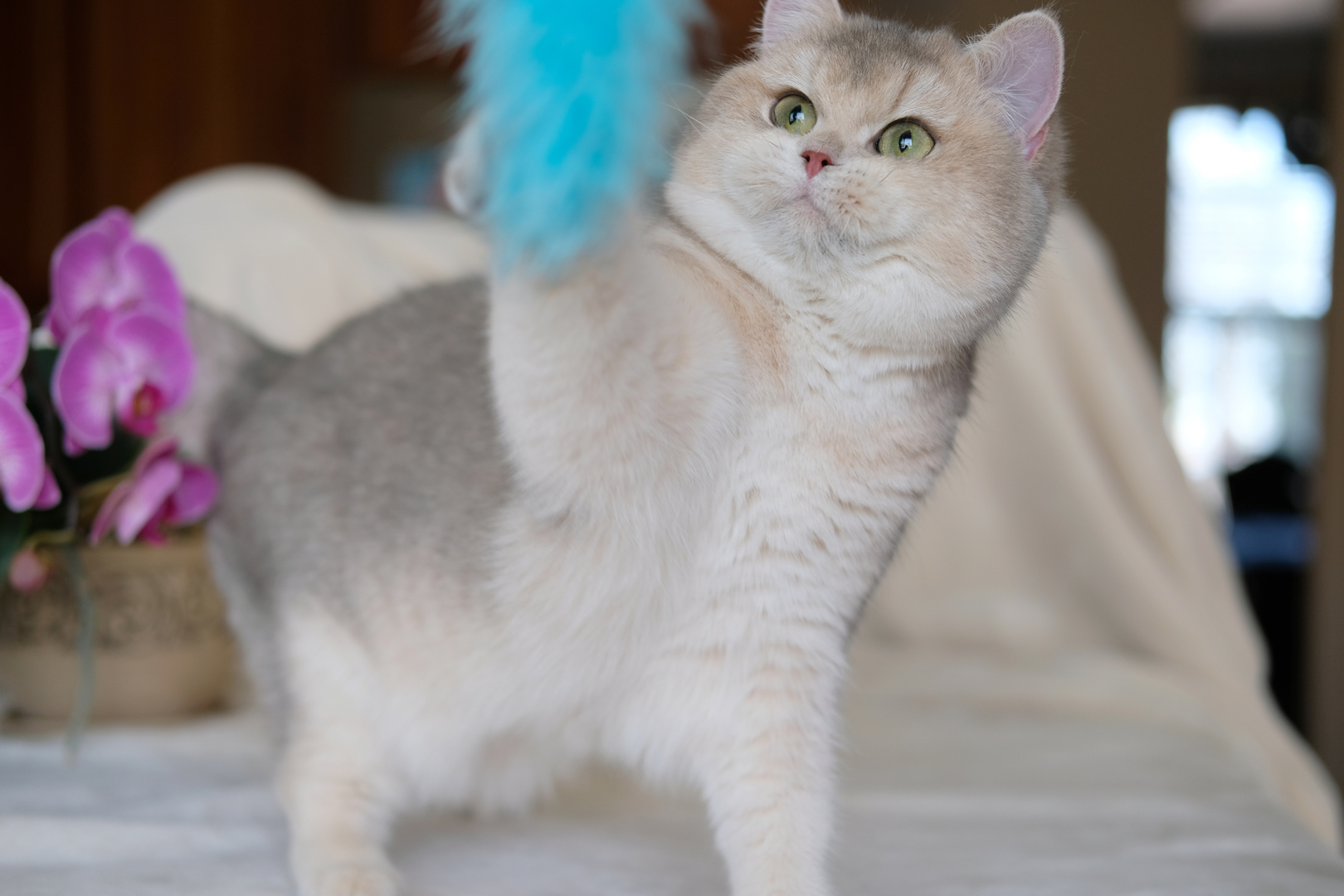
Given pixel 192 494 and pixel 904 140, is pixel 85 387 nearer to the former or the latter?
pixel 192 494

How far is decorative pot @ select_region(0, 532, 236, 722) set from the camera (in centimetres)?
105

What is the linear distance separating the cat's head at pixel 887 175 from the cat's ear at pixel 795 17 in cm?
3

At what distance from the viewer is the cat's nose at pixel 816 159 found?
0.63 metres

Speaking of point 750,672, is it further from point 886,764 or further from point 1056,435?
point 1056,435

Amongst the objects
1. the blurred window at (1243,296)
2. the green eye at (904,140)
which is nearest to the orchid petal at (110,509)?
the green eye at (904,140)

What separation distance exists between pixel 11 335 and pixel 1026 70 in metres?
0.75

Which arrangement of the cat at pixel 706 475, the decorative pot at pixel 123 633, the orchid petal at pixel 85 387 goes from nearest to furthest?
the cat at pixel 706 475, the orchid petal at pixel 85 387, the decorative pot at pixel 123 633

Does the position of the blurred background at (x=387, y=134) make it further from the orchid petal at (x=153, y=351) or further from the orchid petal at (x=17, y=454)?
the orchid petal at (x=17, y=454)

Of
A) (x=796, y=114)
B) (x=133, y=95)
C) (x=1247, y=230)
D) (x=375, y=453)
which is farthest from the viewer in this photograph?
(x=1247, y=230)

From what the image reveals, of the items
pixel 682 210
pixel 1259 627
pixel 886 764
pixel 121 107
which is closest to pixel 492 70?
pixel 682 210

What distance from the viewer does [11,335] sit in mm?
840

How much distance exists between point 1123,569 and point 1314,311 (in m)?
5.23

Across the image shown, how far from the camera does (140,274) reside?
94cm

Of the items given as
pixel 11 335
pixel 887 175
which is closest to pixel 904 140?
pixel 887 175
